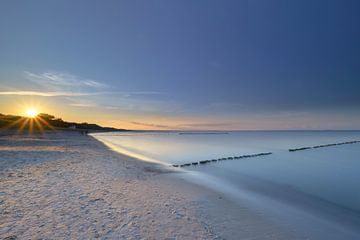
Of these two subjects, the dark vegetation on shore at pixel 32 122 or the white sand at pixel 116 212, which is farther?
→ the dark vegetation on shore at pixel 32 122

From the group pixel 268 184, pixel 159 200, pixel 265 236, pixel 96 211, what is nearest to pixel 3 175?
pixel 96 211

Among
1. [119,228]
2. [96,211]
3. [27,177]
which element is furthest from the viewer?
[27,177]

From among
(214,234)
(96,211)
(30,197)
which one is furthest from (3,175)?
(214,234)

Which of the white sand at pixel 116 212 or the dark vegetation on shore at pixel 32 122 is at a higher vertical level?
the dark vegetation on shore at pixel 32 122

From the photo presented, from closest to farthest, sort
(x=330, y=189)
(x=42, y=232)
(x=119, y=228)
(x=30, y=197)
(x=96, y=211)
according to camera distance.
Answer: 1. (x=42, y=232)
2. (x=119, y=228)
3. (x=96, y=211)
4. (x=30, y=197)
5. (x=330, y=189)

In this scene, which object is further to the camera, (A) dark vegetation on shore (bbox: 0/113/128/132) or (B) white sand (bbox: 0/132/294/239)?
(A) dark vegetation on shore (bbox: 0/113/128/132)

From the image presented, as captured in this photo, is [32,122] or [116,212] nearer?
[116,212]

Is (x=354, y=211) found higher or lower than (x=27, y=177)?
lower

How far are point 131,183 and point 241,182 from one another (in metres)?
8.41

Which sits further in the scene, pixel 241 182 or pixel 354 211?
pixel 241 182

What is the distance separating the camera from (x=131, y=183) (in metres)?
12.4

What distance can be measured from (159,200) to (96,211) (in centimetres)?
281

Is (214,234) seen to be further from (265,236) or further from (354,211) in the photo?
(354,211)

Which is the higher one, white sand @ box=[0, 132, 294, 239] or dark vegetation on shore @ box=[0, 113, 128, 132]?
dark vegetation on shore @ box=[0, 113, 128, 132]
